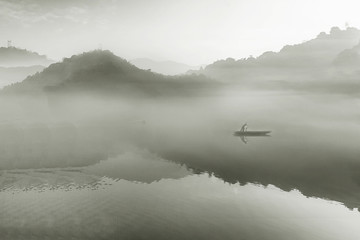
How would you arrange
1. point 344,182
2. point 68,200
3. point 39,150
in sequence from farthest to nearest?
point 39,150 < point 344,182 < point 68,200

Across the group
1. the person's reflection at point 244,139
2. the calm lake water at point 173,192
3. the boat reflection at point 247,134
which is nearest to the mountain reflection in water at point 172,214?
the calm lake water at point 173,192

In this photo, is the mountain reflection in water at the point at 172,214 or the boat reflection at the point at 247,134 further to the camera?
the boat reflection at the point at 247,134

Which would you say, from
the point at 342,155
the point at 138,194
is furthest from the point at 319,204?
the point at 342,155

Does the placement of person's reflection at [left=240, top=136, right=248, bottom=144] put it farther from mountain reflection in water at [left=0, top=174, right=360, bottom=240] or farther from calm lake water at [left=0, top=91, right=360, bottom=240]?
mountain reflection in water at [left=0, top=174, right=360, bottom=240]

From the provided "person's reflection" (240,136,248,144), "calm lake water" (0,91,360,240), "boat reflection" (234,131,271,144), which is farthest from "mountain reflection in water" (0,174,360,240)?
"boat reflection" (234,131,271,144)

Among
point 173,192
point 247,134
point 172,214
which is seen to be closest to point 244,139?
point 247,134

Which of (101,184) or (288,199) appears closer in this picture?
(288,199)

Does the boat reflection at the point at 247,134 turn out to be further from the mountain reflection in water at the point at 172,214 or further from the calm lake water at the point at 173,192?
the mountain reflection in water at the point at 172,214

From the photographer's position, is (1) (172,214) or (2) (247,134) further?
(2) (247,134)

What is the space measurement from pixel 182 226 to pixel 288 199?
23.3 metres

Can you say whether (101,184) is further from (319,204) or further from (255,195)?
(319,204)

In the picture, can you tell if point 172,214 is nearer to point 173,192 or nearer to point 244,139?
point 173,192

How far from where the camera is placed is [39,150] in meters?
92.9

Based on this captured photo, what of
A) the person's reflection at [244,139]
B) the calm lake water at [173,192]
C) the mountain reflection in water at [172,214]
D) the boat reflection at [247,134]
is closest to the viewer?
the mountain reflection in water at [172,214]
